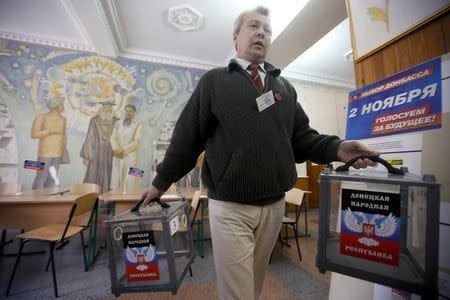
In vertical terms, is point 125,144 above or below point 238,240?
above

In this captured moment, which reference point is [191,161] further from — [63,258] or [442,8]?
[63,258]

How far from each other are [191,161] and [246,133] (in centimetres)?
30

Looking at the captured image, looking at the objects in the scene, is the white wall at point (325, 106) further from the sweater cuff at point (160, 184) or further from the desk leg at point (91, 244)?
the sweater cuff at point (160, 184)

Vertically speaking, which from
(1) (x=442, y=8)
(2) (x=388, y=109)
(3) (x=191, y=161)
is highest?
(1) (x=442, y=8)

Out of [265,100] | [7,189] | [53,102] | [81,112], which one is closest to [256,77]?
[265,100]

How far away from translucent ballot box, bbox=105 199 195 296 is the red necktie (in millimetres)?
633

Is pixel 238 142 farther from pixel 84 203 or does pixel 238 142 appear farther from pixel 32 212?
pixel 32 212

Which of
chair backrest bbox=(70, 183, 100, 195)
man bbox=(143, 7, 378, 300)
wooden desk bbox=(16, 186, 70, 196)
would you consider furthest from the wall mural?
man bbox=(143, 7, 378, 300)

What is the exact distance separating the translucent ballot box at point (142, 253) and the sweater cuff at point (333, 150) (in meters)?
0.66

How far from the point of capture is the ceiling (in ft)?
10.7

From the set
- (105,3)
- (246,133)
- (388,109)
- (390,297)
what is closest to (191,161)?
(246,133)

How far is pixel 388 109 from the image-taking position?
988mm

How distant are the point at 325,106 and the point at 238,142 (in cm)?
607

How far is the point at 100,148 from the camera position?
4.46 meters
